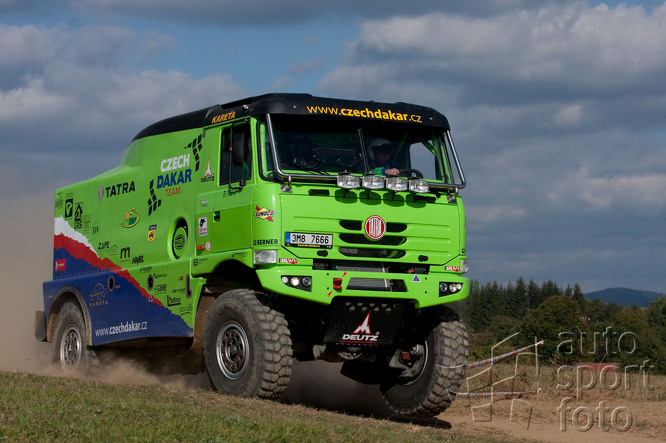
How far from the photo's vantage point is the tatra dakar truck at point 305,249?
1150cm

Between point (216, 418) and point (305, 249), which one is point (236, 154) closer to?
point (305, 249)

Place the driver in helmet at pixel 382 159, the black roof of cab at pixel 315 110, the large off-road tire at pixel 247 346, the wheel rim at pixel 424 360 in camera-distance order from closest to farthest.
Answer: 1. the large off-road tire at pixel 247 346
2. the black roof of cab at pixel 315 110
3. the driver in helmet at pixel 382 159
4. the wheel rim at pixel 424 360

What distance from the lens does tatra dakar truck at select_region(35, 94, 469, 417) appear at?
37.7 ft

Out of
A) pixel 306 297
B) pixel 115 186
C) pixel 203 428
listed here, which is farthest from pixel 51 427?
pixel 115 186

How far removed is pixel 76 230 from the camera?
16.3m

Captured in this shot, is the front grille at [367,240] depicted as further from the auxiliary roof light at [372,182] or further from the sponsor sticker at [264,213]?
the sponsor sticker at [264,213]

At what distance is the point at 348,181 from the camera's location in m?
11.5

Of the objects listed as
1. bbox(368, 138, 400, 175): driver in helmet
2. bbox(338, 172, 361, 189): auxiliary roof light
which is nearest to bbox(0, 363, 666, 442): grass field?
bbox(338, 172, 361, 189): auxiliary roof light

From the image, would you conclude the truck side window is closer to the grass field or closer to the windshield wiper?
the windshield wiper

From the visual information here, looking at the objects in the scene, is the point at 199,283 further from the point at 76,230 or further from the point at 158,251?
the point at 76,230

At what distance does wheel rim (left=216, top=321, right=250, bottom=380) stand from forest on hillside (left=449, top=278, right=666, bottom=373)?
26.5 metres

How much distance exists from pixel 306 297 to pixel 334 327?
2.39 feet

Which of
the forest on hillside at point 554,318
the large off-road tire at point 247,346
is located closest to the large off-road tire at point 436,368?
the large off-road tire at point 247,346

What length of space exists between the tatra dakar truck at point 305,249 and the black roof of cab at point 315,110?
0.8 inches
